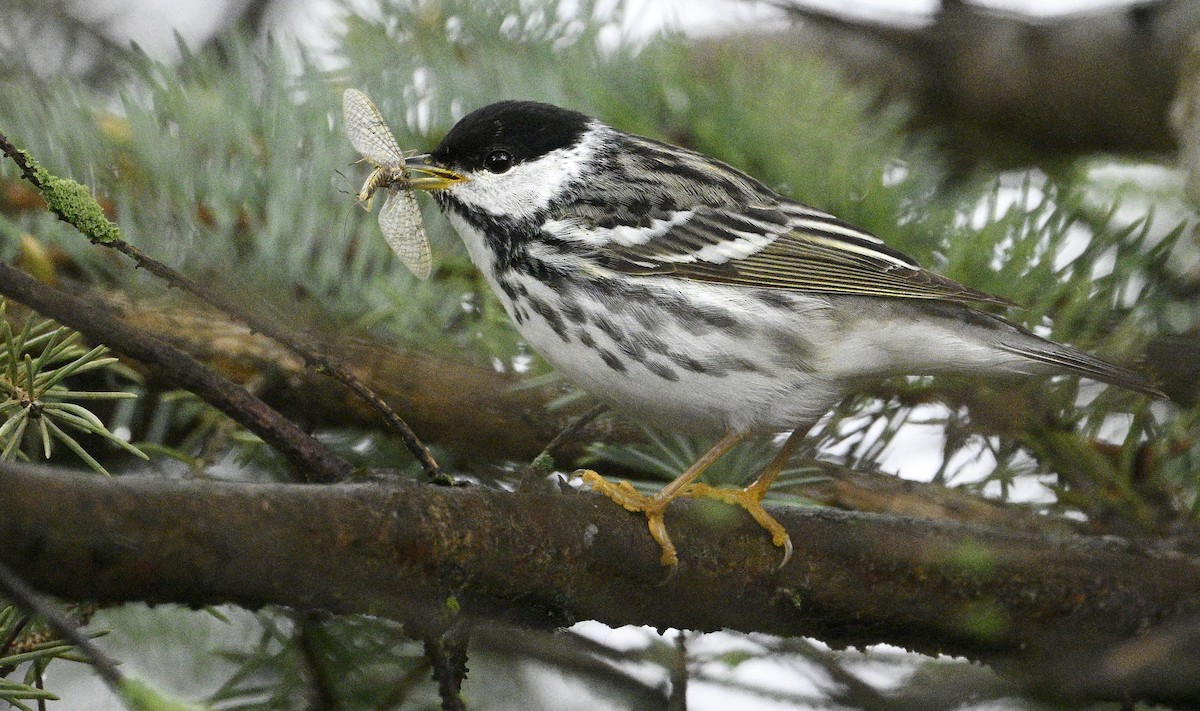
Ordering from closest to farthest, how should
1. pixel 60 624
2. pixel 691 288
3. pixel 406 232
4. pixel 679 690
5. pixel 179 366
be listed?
1. pixel 60 624
2. pixel 179 366
3. pixel 679 690
4. pixel 406 232
5. pixel 691 288

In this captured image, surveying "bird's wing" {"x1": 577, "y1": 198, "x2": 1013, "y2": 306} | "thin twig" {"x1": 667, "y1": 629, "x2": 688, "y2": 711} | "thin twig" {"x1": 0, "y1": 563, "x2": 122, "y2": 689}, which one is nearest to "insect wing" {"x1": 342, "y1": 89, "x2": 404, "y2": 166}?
"bird's wing" {"x1": 577, "y1": 198, "x2": 1013, "y2": 306}

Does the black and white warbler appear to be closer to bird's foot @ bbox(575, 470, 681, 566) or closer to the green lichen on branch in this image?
bird's foot @ bbox(575, 470, 681, 566)

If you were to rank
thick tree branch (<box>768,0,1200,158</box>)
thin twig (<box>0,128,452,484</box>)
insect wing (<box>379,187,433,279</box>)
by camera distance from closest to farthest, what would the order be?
1. thin twig (<box>0,128,452,484</box>)
2. insect wing (<box>379,187,433,279</box>)
3. thick tree branch (<box>768,0,1200,158</box>)

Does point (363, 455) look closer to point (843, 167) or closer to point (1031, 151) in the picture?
point (843, 167)

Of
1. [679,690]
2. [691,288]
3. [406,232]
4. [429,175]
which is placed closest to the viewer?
[679,690]

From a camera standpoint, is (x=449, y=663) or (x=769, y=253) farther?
(x=769, y=253)

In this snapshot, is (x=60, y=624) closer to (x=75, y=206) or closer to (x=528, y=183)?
(x=75, y=206)

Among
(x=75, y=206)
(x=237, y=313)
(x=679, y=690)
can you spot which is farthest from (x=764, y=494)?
(x=75, y=206)
